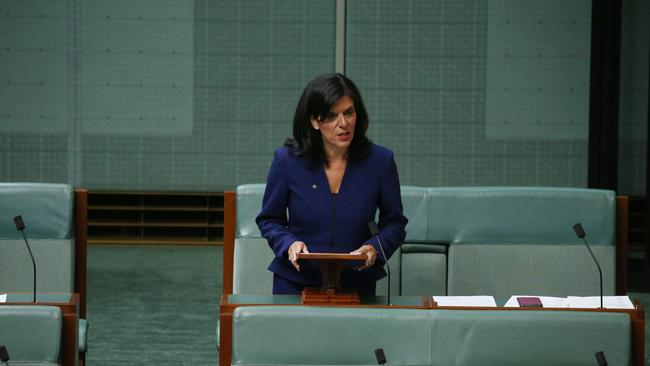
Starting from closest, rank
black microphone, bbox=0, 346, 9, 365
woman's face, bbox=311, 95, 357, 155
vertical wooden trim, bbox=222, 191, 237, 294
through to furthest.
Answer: black microphone, bbox=0, 346, 9, 365 → woman's face, bbox=311, 95, 357, 155 → vertical wooden trim, bbox=222, 191, 237, 294

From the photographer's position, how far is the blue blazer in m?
2.78

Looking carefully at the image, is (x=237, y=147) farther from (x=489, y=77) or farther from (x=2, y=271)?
(x=2, y=271)

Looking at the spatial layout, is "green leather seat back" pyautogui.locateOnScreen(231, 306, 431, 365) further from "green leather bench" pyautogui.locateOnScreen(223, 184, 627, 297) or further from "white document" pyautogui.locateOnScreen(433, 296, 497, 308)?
"green leather bench" pyautogui.locateOnScreen(223, 184, 627, 297)

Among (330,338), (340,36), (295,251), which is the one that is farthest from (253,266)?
(340,36)

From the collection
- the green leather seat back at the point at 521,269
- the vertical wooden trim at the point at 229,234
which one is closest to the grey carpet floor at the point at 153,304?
the vertical wooden trim at the point at 229,234

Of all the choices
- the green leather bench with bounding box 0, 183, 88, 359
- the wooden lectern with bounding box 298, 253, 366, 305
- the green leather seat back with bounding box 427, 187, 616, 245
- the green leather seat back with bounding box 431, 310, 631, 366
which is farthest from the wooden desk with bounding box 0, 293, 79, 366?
the green leather seat back with bounding box 427, 187, 616, 245

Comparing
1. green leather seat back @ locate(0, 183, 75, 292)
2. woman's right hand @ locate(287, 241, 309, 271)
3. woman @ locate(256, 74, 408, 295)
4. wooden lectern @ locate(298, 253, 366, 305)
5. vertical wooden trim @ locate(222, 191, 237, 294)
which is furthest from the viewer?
vertical wooden trim @ locate(222, 191, 237, 294)

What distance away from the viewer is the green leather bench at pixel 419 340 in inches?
82.0

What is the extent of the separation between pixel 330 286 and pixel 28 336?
26.7 inches

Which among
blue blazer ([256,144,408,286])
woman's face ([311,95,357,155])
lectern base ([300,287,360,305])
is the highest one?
woman's face ([311,95,357,155])

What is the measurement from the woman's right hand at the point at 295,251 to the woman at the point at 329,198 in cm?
13

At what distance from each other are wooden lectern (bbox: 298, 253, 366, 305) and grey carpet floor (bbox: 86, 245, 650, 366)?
206cm

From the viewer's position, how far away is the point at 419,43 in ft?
22.7

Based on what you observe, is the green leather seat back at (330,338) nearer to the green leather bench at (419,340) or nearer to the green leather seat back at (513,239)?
the green leather bench at (419,340)
